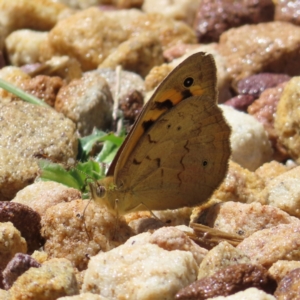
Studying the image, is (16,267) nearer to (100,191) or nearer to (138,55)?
(100,191)

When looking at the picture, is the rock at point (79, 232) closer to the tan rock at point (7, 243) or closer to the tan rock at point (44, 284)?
the tan rock at point (7, 243)

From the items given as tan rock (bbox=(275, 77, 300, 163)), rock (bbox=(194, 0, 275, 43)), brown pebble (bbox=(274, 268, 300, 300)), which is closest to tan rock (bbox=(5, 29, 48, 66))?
rock (bbox=(194, 0, 275, 43))

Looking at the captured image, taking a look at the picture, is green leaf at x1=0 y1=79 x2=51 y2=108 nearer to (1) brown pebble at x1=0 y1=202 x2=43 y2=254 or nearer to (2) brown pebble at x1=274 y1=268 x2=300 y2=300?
(1) brown pebble at x1=0 y1=202 x2=43 y2=254

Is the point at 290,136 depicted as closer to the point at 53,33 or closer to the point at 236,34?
the point at 236,34

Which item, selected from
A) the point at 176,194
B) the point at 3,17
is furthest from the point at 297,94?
the point at 3,17

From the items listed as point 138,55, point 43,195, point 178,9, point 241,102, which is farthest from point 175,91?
point 178,9
